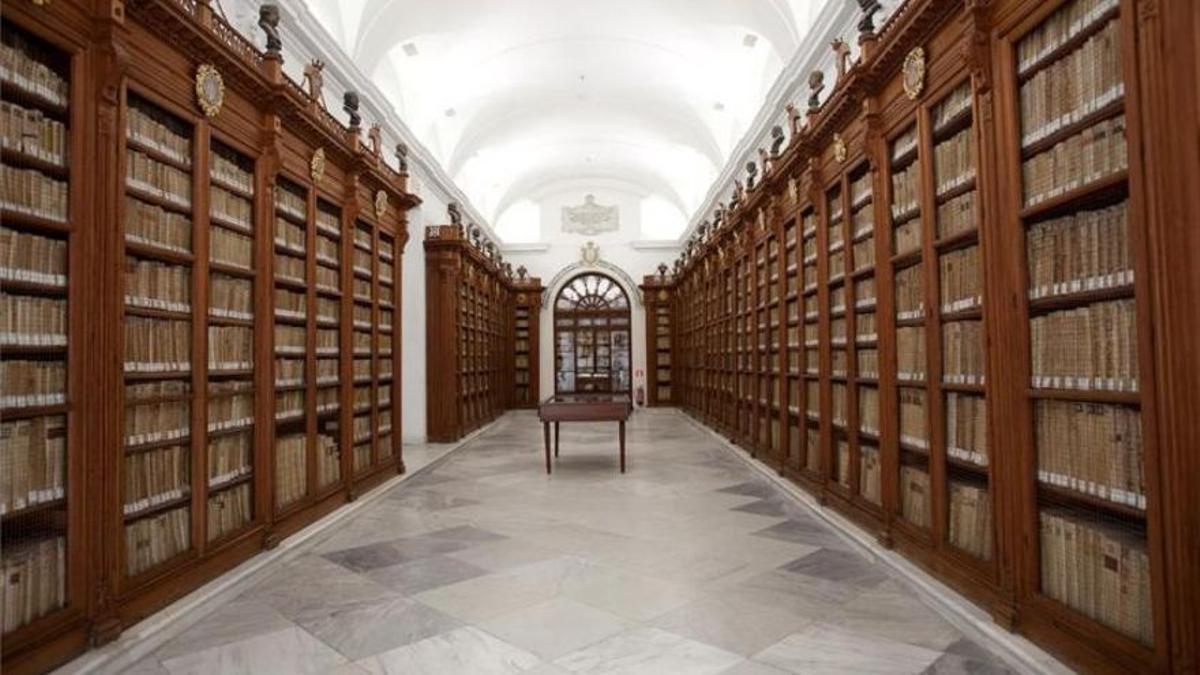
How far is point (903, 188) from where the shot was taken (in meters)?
4.17

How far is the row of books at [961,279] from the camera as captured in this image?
131 inches

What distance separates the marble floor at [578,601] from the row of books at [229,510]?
418 millimetres

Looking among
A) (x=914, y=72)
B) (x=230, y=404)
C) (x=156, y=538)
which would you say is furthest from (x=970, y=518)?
(x=230, y=404)

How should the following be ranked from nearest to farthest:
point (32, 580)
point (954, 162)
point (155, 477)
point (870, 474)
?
point (32, 580), point (155, 477), point (954, 162), point (870, 474)

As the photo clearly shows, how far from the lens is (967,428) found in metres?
3.46

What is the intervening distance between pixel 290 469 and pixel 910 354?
4317mm

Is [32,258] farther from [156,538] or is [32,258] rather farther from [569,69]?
[569,69]

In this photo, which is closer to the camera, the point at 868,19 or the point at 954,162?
the point at 954,162

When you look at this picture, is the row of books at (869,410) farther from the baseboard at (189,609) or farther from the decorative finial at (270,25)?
the decorative finial at (270,25)

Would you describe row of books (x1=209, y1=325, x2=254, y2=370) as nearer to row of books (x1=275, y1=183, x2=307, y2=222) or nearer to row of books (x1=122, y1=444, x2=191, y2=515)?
row of books (x1=122, y1=444, x2=191, y2=515)

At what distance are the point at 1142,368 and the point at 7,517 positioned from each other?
422 cm

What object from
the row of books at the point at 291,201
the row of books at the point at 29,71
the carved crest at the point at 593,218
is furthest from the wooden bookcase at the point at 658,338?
the row of books at the point at 29,71

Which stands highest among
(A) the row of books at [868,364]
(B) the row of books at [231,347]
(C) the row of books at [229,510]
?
(B) the row of books at [231,347]

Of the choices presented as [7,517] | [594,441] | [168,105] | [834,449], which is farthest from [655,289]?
[7,517]
